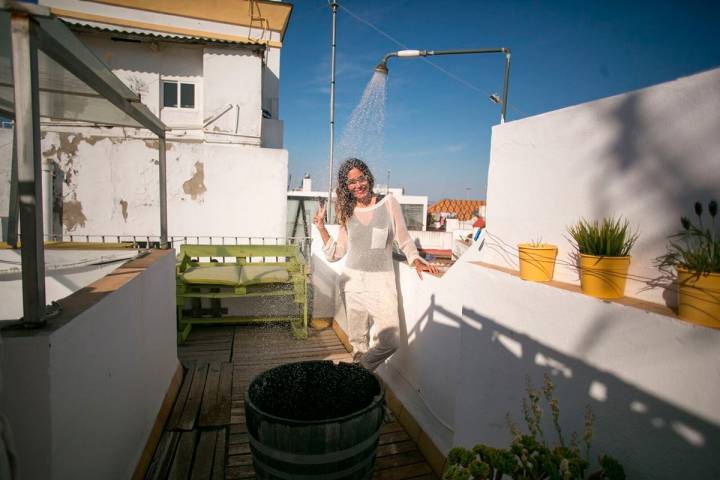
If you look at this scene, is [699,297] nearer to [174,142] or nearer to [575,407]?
[575,407]

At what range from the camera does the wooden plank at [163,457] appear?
2.44 m

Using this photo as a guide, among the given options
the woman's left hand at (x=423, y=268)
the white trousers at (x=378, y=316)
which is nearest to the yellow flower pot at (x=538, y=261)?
the woman's left hand at (x=423, y=268)

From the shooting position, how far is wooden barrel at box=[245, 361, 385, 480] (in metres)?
1.38

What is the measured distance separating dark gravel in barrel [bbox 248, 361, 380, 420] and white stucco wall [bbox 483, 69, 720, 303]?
3.51ft

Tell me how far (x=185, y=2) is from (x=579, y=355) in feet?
39.2

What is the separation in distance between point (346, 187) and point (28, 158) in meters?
2.10

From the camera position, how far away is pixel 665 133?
4.25 ft

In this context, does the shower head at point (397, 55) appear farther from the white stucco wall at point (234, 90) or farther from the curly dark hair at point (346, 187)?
the white stucco wall at point (234, 90)

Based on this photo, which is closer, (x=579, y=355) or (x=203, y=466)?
(x=579, y=355)

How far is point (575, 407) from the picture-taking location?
146 cm

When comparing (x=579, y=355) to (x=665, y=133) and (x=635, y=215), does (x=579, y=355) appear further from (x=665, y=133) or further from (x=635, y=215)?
(x=665, y=133)

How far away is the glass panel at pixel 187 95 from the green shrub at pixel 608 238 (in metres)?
10.1

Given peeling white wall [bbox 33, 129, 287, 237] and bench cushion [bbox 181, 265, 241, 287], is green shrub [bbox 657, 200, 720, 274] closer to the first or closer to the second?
bench cushion [bbox 181, 265, 241, 287]

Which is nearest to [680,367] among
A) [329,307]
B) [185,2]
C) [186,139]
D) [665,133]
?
[665,133]
